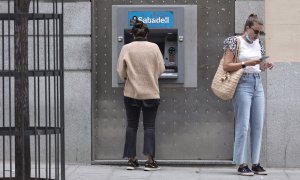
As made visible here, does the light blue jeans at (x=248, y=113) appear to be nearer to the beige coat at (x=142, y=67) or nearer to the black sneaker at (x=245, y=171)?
the black sneaker at (x=245, y=171)

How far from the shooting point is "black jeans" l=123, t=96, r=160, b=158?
954 centimetres

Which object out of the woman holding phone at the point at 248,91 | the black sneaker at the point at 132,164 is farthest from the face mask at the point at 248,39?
the black sneaker at the point at 132,164

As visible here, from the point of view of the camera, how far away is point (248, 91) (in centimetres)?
910

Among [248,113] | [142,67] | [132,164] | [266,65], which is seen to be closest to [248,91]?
[248,113]

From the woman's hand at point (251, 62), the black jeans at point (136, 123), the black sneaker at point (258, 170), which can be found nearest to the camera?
the woman's hand at point (251, 62)

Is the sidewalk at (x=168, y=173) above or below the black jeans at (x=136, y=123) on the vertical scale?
below

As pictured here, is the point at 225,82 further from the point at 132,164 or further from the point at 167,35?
the point at 132,164

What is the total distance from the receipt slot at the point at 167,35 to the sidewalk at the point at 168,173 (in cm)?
105

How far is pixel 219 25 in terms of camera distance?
392 inches

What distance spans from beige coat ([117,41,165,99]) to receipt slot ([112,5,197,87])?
1.60 feet

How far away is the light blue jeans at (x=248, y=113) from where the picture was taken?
358 inches

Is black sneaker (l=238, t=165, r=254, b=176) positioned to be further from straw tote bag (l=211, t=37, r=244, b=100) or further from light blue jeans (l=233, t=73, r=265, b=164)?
straw tote bag (l=211, t=37, r=244, b=100)

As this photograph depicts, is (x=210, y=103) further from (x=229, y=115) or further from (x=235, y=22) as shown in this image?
(x=235, y=22)

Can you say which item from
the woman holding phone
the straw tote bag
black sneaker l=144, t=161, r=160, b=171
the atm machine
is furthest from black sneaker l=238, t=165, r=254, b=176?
the atm machine
